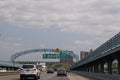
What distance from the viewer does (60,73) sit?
67.3 meters

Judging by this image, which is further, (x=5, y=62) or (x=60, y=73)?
(x=5, y=62)

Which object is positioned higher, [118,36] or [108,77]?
[118,36]

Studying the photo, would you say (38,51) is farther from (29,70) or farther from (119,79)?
(119,79)

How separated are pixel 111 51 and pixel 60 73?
1203 inches

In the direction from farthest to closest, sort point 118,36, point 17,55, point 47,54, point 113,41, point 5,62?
point 17,55 < point 47,54 < point 5,62 < point 113,41 < point 118,36

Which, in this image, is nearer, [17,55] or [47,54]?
[47,54]

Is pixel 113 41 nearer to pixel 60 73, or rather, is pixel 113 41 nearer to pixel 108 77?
pixel 108 77

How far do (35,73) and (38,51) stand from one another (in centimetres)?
10497

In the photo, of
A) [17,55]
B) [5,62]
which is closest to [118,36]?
[5,62]

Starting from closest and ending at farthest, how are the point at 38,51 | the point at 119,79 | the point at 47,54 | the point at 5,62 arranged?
the point at 119,79, the point at 5,62, the point at 47,54, the point at 38,51

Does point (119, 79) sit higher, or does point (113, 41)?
point (113, 41)

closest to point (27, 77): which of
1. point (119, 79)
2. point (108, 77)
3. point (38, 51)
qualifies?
point (108, 77)

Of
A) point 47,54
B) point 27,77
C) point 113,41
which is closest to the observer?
point 113,41

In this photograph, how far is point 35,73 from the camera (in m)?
39.7
